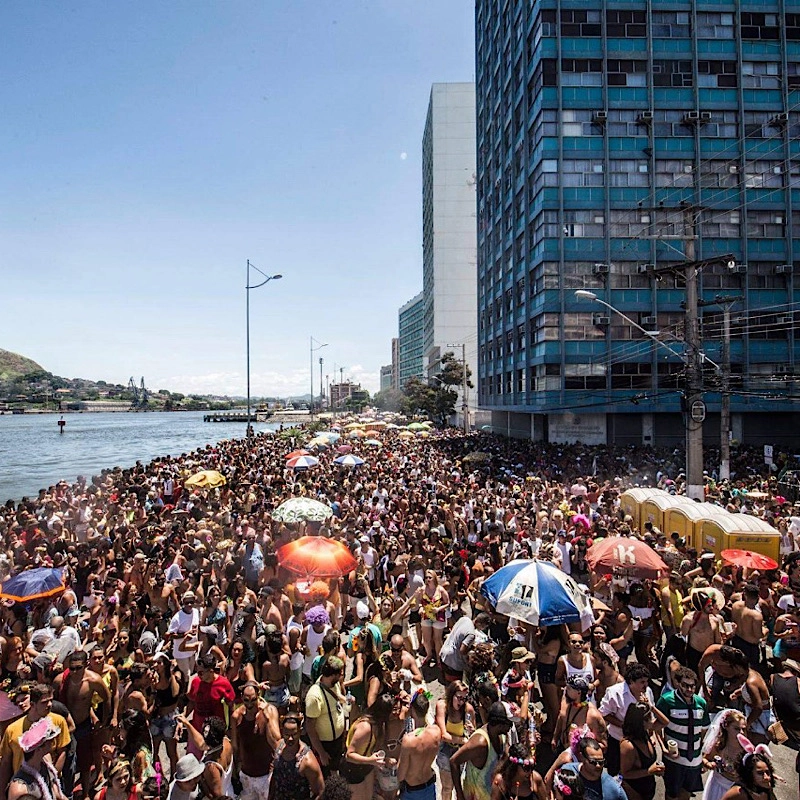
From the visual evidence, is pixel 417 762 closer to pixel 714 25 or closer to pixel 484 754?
pixel 484 754

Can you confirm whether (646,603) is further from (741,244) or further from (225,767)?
(741,244)

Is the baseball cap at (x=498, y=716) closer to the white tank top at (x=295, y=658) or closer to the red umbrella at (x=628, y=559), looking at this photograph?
the white tank top at (x=295, y=658)

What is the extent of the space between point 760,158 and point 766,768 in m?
42.4

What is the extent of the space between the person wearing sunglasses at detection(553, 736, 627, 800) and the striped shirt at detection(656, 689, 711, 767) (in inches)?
38.3

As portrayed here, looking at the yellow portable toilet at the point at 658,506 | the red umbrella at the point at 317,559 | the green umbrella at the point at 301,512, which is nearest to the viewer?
the red umbrella at the point at 317,559

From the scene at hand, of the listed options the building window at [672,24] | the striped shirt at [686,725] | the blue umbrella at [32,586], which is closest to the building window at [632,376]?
the building window at [672,24]

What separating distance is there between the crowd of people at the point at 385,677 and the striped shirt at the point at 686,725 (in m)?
0.02

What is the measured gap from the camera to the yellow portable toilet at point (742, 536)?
10.5 metres

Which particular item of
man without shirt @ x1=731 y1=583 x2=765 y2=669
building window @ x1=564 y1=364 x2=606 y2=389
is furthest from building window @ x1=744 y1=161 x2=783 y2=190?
man without shirt @ x1=731 y1=583 x2=765 y2=669

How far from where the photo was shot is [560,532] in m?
13.0

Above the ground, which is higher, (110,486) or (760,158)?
(760,158)

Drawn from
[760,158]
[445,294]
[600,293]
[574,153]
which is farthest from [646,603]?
[445,294]

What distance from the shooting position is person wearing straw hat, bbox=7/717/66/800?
13.5 ft

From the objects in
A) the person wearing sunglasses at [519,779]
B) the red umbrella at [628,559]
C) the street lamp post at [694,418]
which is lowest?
the person wearing sunglasses at [519,779]
